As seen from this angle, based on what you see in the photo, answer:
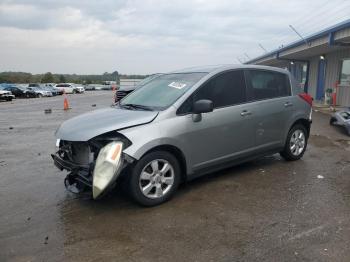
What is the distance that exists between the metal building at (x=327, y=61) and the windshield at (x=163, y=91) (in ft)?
39.1

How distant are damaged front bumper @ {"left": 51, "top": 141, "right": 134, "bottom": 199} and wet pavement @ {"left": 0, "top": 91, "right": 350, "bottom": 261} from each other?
1.16 feet

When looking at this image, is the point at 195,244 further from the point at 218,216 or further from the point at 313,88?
the point at 313,88

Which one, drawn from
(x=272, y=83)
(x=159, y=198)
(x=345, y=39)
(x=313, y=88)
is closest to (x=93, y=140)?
(x=159, y=198)

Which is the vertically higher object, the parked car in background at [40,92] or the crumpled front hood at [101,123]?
the crumpled front hood at [101,123]

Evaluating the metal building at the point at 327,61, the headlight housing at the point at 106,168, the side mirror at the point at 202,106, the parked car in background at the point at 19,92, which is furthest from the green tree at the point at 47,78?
the headlight housing at the point at 106,168

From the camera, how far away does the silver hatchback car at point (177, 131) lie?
4.36 meters

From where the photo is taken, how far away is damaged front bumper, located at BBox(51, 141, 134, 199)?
4.14m

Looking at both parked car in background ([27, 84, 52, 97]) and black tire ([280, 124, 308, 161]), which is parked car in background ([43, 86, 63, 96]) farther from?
black tire ([280, 124, 308, 161])

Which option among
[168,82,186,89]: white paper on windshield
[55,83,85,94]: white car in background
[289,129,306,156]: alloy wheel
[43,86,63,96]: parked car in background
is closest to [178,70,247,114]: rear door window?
[168,82,186,89]: white paper on windshield

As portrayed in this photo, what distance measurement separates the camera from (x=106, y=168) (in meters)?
4.15

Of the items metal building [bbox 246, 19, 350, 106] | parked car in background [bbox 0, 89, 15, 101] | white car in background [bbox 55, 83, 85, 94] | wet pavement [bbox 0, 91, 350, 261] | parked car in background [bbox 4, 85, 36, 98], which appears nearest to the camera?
wet pavement [bbox 0, 91, 350, 261]

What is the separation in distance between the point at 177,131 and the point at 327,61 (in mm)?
20594

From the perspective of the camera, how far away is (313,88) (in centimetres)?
2516

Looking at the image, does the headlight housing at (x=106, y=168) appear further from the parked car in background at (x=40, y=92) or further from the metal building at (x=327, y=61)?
the parked car in background at (x=40, y=92)
